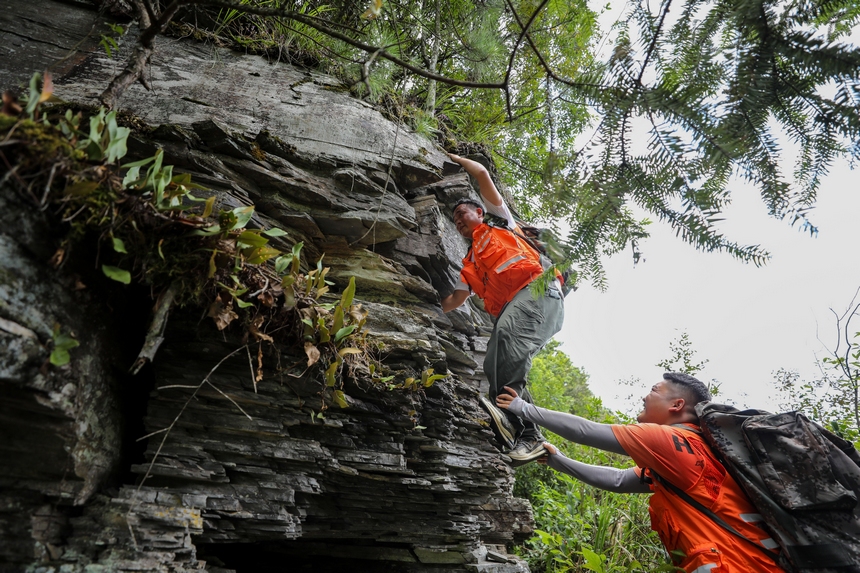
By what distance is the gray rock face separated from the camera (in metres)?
2.86

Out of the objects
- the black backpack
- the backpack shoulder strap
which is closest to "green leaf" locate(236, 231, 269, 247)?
the backpack shoulder strap

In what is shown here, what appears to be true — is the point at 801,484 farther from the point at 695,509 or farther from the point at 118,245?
the point at 118,245

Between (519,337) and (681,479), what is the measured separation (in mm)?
2194

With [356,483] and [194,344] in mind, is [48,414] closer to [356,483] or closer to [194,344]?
[194,344]

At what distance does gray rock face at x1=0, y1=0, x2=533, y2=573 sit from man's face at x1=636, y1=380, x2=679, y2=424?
155 cm

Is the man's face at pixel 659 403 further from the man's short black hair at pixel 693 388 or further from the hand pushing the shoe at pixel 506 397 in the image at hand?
the hand pushing the shoe at pixel 506 397

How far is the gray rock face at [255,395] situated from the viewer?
2.86 metres

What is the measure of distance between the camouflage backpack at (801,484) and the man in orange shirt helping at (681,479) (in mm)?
140

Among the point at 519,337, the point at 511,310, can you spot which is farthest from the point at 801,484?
the point at 511,310

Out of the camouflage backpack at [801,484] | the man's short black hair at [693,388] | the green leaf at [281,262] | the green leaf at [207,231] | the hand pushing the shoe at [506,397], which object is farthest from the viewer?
the hand pushing the shoe at [506,397]

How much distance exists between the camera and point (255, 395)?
A: 3.70 metres

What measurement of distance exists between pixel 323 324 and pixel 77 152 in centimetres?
180

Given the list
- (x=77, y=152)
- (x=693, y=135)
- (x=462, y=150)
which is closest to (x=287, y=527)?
(x=77, y=152)

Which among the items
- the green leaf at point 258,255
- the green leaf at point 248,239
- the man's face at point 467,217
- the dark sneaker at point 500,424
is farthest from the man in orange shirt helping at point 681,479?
the green leaf at point 248,239
